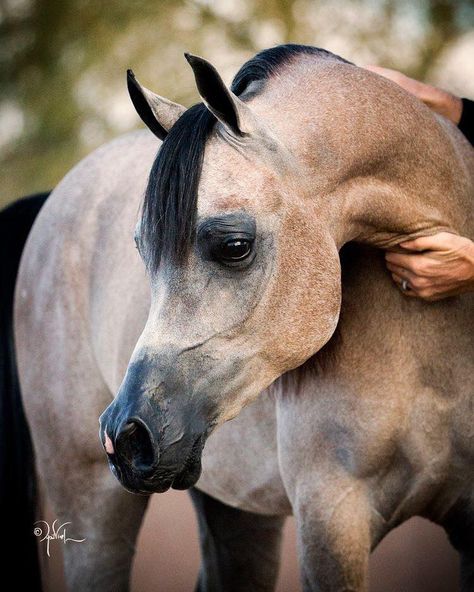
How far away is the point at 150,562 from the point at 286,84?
3227 mm

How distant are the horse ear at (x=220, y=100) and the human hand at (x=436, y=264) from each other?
0.49 meters

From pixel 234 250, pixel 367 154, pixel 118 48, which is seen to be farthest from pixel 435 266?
pixel 118 48

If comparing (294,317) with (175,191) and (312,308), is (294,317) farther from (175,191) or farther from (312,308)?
(175,191)

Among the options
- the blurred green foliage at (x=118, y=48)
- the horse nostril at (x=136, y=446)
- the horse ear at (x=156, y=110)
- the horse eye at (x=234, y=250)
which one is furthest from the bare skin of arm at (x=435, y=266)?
the blurred green foliage at (x=118, y=48)

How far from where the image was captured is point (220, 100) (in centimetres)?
159

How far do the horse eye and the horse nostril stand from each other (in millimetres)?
337

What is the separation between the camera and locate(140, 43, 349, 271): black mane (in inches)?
62.9

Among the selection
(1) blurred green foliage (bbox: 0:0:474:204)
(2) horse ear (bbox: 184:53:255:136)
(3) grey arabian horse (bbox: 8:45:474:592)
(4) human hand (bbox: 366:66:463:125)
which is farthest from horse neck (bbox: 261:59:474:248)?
(1) blurred green foliage (bbox: 0:0:474:204)

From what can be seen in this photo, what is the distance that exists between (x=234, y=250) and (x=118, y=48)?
4122 millimetres

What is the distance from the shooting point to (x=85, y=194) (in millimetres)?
2943

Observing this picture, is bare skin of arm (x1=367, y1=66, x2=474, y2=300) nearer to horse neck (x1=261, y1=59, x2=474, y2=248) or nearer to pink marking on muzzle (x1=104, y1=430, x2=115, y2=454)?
horse neck (x1=261, y1=59, x2=474, y2=248)

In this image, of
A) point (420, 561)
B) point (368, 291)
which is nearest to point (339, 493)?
point (368, 291)

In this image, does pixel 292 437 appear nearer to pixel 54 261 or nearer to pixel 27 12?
pixel 54 261

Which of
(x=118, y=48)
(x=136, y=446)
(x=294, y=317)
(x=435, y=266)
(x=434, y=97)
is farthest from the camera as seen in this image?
(x=118, y=48)
